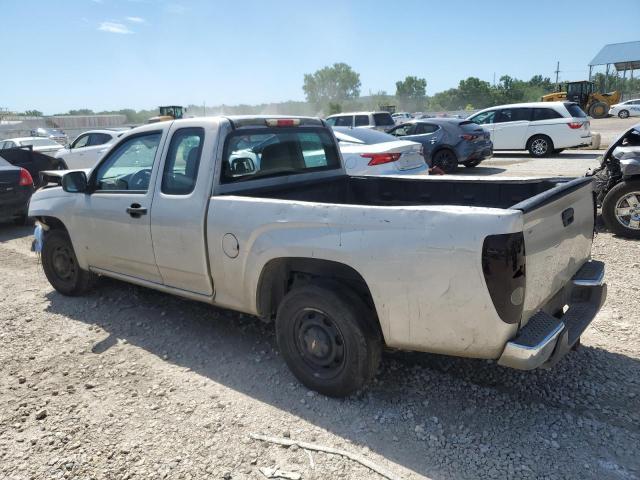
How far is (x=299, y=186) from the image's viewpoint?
423 cm

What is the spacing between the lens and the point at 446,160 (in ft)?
45.9

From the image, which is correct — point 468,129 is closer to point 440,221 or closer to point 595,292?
point 595,292

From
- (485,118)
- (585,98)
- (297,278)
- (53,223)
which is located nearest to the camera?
(297,278)

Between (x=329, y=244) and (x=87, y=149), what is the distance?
12330 mm

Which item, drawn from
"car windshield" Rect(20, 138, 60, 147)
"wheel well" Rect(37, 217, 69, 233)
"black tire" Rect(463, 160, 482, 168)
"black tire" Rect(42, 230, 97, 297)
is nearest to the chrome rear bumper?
"black tire" Rect(42, 230, 97, 297)

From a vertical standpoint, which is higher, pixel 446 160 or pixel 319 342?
pixel 446 160

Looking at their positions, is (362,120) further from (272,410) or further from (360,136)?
(272,410)

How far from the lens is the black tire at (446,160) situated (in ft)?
45.4

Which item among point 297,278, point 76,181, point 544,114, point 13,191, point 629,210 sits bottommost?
point 629,210

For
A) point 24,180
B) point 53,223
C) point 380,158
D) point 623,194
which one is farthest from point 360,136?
point 24,180

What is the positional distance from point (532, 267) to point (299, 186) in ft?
7.15

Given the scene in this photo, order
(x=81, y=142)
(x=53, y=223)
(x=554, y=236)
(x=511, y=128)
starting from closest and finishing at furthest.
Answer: (x=554, y=236)
(x=53, y=223)
(x=81, y=142)
(x=511, y=128)

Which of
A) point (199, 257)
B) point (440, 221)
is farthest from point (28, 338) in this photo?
point (440, 221)

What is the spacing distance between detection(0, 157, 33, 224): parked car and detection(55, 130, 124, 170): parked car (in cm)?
387
